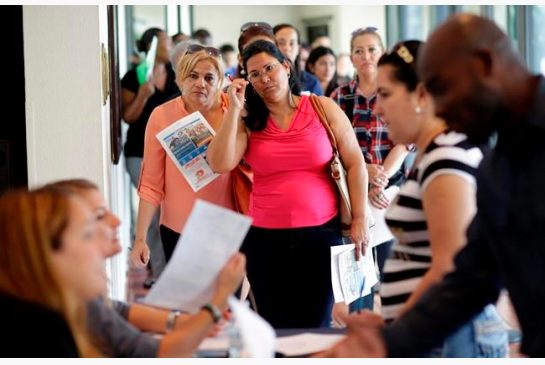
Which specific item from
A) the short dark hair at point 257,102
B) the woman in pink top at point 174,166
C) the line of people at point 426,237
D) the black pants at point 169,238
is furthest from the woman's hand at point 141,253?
the line of people at point 426,237

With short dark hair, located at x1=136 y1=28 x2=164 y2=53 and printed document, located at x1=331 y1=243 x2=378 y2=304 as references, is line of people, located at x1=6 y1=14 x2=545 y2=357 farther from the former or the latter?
short dark hair, located at x1=136 y1=28 x2=164 y2=53

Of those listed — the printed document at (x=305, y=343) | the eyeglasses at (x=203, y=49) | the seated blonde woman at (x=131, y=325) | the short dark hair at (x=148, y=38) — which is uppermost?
the short dark hair at (x=148, y=38)

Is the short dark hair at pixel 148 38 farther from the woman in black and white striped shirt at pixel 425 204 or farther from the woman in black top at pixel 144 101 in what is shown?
the woman in black and white striped shirt at pixel 425 204

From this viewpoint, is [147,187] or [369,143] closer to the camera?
[147,187]

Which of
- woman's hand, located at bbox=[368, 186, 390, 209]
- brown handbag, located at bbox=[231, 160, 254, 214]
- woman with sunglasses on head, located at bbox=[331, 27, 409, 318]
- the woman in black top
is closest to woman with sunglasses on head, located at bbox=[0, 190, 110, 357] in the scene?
brown handbag, located at bbox=[231, 160, 254, 214]

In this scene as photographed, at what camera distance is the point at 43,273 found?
6.06 feet

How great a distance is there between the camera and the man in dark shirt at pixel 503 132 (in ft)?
5.58

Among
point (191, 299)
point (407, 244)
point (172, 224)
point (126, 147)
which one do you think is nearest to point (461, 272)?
point (407, 244)

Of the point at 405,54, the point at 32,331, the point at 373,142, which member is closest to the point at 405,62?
the point at 405,54

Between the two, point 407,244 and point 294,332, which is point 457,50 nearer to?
point 407,244

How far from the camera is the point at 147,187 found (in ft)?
13.0

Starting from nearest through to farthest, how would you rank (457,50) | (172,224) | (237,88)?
(457,50) < (237,88) < (172,224)

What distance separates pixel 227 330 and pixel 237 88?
4.62 ft

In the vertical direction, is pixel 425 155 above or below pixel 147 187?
above
